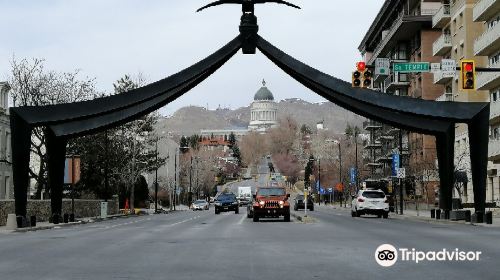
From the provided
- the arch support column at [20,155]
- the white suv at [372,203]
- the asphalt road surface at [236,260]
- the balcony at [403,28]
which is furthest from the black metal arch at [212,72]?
the balcony at [403,28]

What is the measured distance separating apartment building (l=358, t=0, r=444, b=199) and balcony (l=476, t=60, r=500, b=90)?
1094 cm

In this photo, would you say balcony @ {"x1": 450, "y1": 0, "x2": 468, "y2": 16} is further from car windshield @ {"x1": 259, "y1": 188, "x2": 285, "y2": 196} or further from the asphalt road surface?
the asphalt road surface

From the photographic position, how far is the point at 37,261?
15.4 meters

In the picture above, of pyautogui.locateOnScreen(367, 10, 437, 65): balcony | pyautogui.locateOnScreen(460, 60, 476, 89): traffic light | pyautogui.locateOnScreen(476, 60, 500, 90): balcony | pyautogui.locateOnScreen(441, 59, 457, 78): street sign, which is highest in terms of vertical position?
pyautogui.locateOnScreen(367, 10, 437, 65): balcony

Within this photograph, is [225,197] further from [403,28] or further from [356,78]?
[356,78]

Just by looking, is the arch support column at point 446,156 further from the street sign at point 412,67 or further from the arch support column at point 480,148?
the street sign at point 412,67

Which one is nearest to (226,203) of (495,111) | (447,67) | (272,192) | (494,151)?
(494,151)

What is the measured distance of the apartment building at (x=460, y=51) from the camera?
206 ft

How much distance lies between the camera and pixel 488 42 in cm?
5419

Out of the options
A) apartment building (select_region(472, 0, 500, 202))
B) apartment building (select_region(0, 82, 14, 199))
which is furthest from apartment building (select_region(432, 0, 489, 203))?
apartment building (select_region(0, 82, 14, 199))

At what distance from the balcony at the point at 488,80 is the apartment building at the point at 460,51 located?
3155mm

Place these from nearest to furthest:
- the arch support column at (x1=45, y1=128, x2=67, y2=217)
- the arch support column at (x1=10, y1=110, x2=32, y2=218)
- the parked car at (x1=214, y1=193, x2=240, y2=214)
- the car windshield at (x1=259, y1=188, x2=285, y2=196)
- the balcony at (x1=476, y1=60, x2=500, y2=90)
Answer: the arch support column at (x1=10, y1=110, x2=32, y2=218) → the arch support column at (x1=45, y1=128, x2=67, y2=217) → the car windshield at (x1=259, y1=188, x2=285, y2=196) → the balcony at (x1=476, y1=60, x2=500, y2=90) → the parked car at (x1=214, y1=193, x2=240, y2=214)

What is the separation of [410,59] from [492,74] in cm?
3405

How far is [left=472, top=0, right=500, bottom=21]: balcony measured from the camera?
174 ft
